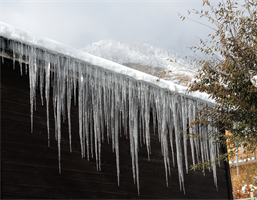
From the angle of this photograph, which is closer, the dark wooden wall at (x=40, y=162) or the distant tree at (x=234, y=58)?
the dark wooden wall at (x=40, y=162)

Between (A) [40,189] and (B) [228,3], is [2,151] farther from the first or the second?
(B) [228,3]

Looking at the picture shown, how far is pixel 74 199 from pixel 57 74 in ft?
4.90

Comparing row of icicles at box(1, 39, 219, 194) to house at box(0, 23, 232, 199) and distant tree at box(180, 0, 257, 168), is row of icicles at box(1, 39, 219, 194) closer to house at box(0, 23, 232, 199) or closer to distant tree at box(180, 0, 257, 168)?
house at box(0, 23, 232, 199)

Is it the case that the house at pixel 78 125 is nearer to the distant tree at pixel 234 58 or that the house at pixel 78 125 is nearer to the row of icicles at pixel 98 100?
the row of icicles at pixel 98 100

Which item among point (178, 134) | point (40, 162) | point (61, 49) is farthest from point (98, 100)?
point (178, 134)

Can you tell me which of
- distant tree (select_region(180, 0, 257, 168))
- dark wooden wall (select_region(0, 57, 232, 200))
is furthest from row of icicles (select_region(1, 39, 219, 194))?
distant tree (select_region(180, 0, 257, 168))

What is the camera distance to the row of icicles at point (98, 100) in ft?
10.1

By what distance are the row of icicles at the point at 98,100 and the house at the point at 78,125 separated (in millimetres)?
12

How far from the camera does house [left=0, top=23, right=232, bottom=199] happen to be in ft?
9.62

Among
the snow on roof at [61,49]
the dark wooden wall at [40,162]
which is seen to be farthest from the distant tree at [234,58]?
the dark wooden wall at [40,162]

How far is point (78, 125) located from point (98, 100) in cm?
43

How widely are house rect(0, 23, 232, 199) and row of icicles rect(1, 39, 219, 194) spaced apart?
1 cm

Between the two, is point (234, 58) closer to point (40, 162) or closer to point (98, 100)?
point (98, 100)

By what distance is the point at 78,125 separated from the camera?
3.66m
